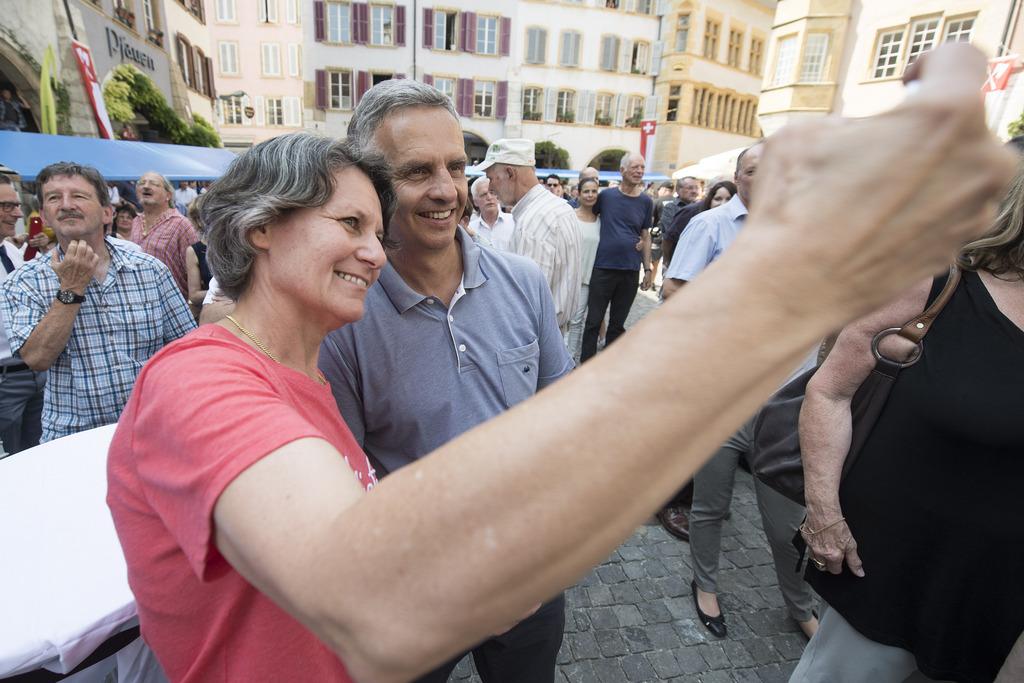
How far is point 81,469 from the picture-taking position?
210 cm

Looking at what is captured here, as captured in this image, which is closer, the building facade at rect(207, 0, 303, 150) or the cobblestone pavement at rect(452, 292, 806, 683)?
the cobblestone pavement at rect(452, 292, 806, 683)

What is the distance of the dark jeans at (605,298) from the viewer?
6367mm

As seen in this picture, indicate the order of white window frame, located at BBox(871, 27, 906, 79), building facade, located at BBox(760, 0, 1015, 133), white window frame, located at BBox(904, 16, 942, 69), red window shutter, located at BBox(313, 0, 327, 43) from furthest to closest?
1. red window shutter, located at BBox(313, 0, 327, 43)
2. white window frame, located at BBox(871, 27, 906, 79)
3. building facade, located at BBox(760, 0, 1015, 133)
4. white window frame, located at BBox(904, 16, 942, 69)

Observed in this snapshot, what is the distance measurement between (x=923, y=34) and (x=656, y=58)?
49.2ft

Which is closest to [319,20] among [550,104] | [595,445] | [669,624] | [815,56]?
[550,104]

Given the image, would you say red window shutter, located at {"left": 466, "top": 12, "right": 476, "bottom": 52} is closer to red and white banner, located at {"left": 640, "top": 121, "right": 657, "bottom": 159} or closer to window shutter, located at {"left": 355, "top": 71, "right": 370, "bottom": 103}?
window shutter, located at {"left": 355, "top": 71, "right": 370, "bottom": 103}

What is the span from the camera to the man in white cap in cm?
418

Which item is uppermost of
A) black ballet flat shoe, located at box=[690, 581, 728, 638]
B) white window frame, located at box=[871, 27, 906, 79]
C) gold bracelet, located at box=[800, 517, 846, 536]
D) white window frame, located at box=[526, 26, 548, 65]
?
white window frame, located at box=[526, 26, 548, 65]

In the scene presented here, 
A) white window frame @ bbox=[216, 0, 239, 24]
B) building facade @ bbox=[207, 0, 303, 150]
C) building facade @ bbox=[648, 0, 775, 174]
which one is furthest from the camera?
building facade @ bbox=[207, 0, 303, 150]

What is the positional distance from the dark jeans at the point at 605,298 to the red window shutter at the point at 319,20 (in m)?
27.6

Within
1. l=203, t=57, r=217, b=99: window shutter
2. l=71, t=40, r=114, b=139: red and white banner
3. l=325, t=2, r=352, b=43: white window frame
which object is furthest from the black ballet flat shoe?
l=325, t=2, r=352, b=43: white window frame

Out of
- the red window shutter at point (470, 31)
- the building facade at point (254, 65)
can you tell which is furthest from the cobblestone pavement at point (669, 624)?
the building facade at point (254, 65)

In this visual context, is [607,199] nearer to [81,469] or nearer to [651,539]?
[651,539]

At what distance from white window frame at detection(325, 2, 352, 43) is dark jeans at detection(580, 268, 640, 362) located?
27.2m
